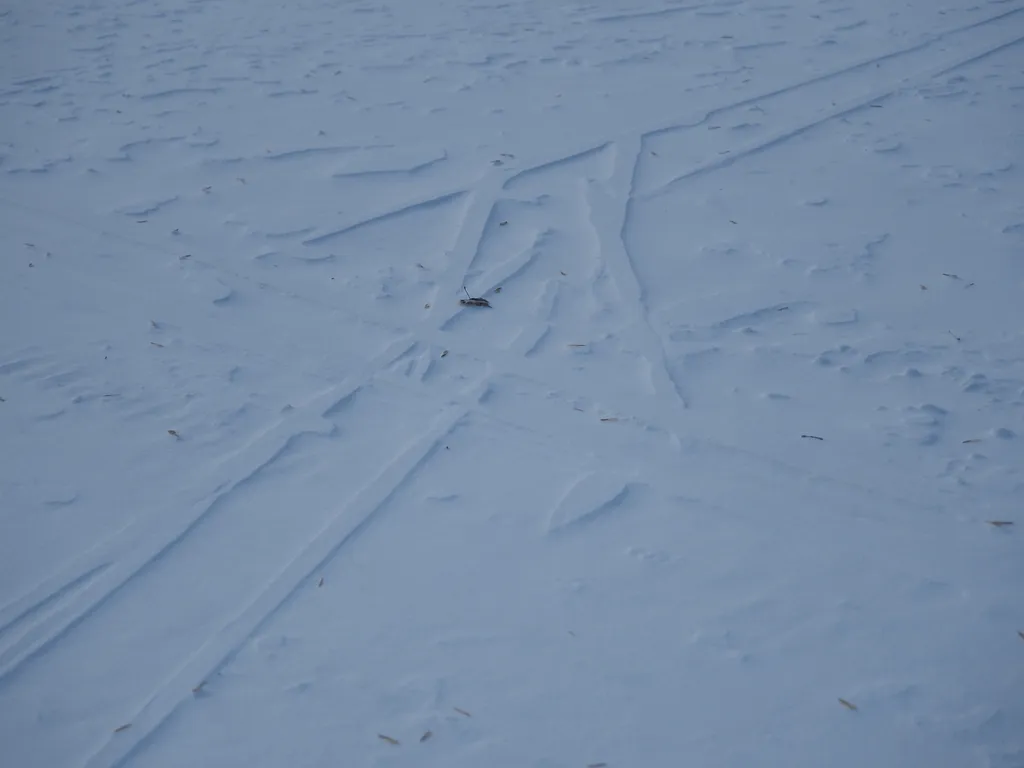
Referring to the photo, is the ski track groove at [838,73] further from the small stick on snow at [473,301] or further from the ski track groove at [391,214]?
the small stick on snow at [473,301]

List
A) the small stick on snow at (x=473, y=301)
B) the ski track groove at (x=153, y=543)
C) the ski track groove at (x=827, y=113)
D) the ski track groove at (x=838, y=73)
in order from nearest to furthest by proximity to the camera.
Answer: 1. the ski track groove at (x=153, y=543)
2. the small stick on snow at (x=473, y=301)
3. the ski track groove at (x=827, y=113)
4. the ski track groove at (x=838, y=73)

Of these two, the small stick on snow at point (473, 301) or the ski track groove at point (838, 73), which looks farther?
the ski track groove at point (838, 73)

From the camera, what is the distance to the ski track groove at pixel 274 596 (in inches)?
75.5

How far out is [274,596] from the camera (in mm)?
2199

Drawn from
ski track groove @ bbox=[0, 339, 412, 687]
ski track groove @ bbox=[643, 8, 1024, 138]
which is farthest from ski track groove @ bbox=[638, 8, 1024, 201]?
ski track groove @ bbox=[0, 339, 412, 687]

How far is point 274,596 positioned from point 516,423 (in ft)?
2.78

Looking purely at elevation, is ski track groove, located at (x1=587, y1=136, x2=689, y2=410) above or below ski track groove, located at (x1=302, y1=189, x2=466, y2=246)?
below

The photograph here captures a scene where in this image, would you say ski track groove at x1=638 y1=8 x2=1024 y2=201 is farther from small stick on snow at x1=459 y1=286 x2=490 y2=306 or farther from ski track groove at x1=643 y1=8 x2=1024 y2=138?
small stick on snow at x1=459 y1=286 x2=490 y2=306

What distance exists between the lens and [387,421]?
2693 mm

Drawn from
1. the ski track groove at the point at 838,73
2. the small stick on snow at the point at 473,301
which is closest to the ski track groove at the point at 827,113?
the ski track groove at the point at 838,73

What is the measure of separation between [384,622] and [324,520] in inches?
14.2

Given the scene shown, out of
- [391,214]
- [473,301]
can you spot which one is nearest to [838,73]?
[391,214]

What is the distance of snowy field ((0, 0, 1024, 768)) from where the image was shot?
78.3 inches

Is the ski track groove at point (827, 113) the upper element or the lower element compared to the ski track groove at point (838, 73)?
lower
